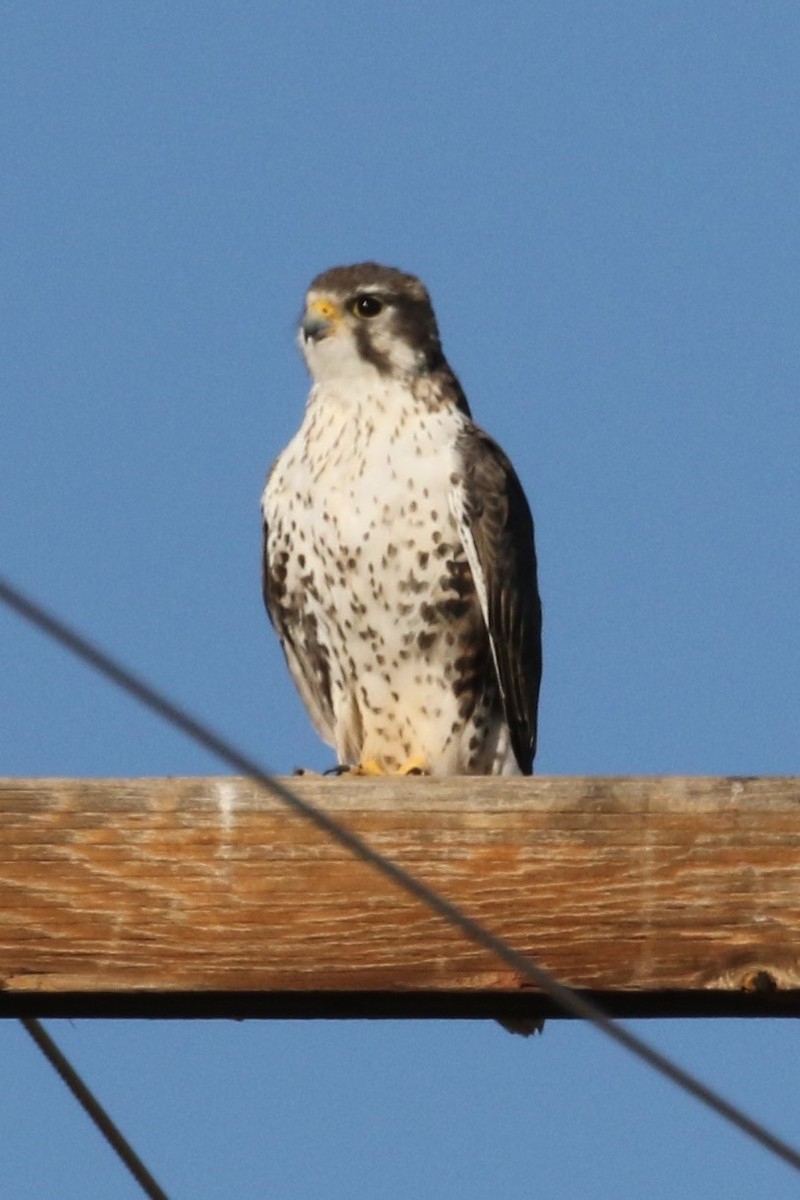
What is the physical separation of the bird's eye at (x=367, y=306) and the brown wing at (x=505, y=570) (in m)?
0.44

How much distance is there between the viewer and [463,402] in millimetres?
5895

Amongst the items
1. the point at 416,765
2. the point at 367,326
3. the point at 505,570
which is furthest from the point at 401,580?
the point at 367,326

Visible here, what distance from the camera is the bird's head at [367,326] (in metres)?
5.75

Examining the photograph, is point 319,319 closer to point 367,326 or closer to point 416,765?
point 367,326

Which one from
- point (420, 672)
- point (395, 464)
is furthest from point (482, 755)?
point (395, 464)

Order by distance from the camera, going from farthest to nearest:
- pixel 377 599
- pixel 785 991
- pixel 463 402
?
pixel 463 402, pixel 377 599, pixel 785 991

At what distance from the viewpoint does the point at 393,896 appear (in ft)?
9.15

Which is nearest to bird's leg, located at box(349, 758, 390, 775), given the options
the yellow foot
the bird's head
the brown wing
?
the yellow foot

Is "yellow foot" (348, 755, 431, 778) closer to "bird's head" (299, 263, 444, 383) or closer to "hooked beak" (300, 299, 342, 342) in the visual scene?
"bird's head" (299, 263, 444, 383)

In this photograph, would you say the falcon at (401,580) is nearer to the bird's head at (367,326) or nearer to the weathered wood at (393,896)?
the bird's head at (367,326)

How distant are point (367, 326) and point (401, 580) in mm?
888

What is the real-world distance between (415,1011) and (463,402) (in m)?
3.22

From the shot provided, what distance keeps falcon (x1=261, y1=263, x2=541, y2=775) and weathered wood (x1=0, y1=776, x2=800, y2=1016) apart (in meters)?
2.42

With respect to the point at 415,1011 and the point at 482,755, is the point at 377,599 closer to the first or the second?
the point at 482,755
